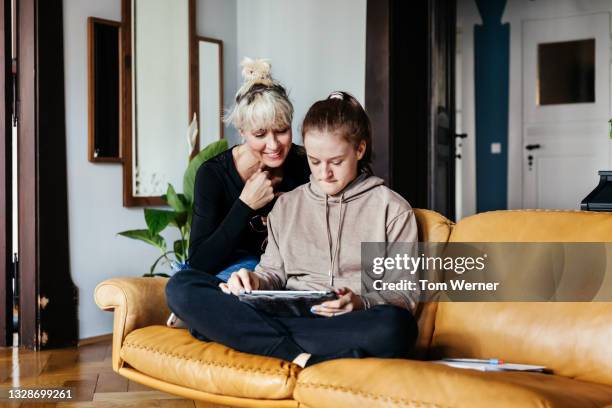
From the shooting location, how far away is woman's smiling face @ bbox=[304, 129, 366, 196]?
2.08 m

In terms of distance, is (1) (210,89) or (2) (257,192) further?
(1) (210,89)

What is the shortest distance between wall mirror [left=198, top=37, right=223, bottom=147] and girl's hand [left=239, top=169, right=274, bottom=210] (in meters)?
2.23

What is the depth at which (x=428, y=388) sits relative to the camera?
1.50 m

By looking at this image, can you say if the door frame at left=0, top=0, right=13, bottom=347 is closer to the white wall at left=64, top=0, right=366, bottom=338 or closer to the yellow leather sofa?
the white wall at left=64, top=0, right=366, bottom=338

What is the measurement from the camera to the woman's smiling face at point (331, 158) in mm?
2076

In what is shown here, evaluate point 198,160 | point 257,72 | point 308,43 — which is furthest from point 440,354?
point 308,43

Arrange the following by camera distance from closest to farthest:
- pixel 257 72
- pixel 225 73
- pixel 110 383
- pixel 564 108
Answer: pixel 257 72 → pixel 110 383 → pixel 225 73 → pixel 564 108

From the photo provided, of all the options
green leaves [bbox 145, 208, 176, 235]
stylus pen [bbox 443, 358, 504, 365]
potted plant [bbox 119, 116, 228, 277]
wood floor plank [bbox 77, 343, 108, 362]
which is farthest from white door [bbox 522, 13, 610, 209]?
stylus pen [bbox 443, 358, 504, 365]

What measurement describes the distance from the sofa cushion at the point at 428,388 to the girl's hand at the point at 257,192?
71 cm

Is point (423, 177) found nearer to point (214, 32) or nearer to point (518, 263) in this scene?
point (214, 32)

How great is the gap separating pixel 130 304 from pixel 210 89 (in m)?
2.54

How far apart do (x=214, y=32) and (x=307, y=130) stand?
2680 millimetres

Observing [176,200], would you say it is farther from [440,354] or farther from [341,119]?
[440,354]

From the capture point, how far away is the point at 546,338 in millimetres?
1832
